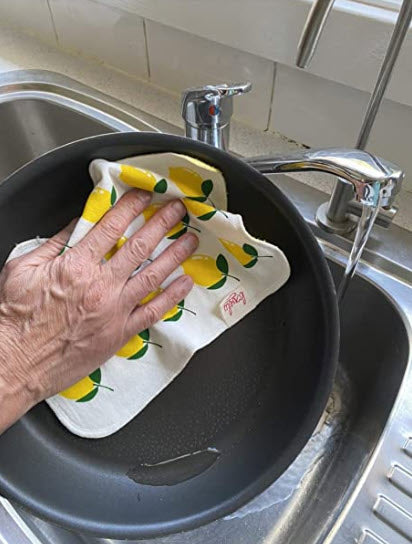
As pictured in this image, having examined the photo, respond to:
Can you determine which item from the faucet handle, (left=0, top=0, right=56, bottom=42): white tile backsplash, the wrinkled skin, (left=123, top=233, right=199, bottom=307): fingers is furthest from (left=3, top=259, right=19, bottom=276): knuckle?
(left=0, top=0, right=56, bottom=42): white tile backsplash

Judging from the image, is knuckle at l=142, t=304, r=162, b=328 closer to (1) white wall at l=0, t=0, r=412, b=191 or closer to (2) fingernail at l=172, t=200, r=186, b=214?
(2) fingernail at l=172, t=200, r=186, b=214

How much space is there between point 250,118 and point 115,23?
0.27 meters

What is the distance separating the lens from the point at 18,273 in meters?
0.45

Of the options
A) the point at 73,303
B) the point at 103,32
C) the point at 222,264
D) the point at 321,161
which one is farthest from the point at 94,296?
the point at 103,32

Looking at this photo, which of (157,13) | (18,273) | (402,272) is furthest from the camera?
(157,13)

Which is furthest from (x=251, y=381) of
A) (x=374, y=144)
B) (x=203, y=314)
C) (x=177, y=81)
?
(x=177, y=81)

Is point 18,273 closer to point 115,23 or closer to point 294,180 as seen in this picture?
point 294,180

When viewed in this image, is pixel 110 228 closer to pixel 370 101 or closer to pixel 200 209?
pixel 200 209

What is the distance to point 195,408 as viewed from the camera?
512mm

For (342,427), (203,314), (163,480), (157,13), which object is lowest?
(342,427)

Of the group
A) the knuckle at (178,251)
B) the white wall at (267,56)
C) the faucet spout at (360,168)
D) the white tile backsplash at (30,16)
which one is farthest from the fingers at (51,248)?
the white tile backsplash at (30,16)

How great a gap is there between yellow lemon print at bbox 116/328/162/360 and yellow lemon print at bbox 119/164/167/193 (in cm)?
14

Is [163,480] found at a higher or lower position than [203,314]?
lower

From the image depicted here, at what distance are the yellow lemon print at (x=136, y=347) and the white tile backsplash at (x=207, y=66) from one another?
0.38 metres
